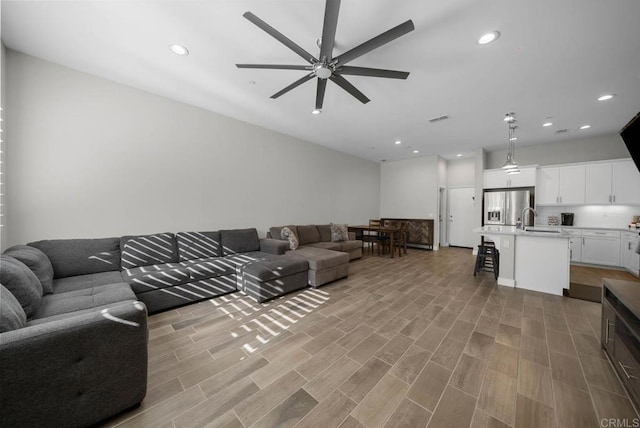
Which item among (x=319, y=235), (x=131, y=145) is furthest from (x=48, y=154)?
(x=319, y=235)

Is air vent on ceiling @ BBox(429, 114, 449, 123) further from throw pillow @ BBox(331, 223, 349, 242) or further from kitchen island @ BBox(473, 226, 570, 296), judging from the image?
throw pillow @ BBox(331, 223, 349, 242)

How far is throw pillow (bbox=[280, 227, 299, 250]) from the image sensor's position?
4426 millimetres

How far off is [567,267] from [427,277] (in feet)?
6.23

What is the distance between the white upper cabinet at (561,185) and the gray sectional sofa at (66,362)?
26.5 feet

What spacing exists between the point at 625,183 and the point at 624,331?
5.46 m

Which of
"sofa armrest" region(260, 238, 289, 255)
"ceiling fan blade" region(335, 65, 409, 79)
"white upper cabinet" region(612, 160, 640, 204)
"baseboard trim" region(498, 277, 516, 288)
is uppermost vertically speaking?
"ceiling fan blade" region(335, 65, 409, 79)

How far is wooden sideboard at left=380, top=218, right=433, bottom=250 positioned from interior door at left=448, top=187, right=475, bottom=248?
112 cm

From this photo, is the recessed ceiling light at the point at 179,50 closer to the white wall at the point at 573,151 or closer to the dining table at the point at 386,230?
the dining table at the point at 386,230

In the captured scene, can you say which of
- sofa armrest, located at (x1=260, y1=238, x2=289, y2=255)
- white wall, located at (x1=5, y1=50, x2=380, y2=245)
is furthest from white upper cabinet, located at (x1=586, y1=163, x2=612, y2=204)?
white wall, located at (x1=5, y1=50, x2=380, y2=245)

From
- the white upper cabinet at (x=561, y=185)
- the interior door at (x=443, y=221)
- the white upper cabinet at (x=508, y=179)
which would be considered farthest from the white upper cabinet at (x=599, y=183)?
the interior door at (x=443, y=221)

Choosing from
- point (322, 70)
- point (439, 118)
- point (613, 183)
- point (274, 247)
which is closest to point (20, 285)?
point (274, 247)

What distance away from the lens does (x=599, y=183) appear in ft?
16.2

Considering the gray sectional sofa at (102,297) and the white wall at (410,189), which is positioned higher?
the white wall at (410,189)

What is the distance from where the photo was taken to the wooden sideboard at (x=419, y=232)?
699 cm
